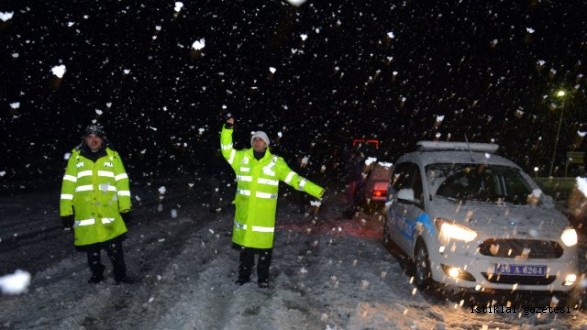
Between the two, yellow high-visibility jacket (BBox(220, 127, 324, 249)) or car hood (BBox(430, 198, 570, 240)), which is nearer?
car hood (BBox(430, 198, 570, 240))

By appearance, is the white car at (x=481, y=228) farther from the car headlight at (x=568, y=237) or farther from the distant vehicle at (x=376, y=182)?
the distant vehicle at (x=376, y=182)

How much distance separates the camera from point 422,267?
5926 mm

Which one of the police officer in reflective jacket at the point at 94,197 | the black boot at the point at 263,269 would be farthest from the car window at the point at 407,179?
the police officer in reflective jacket at the point at 94,197

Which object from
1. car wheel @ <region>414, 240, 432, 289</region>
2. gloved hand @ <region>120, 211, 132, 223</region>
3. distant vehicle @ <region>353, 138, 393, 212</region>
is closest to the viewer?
gloved hand @ <region>120, 211, 132, 223</region>

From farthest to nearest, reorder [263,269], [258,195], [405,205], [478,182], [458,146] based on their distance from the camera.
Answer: [458,146]
[405,205]
[478,182]
[263,269]
[258,195]

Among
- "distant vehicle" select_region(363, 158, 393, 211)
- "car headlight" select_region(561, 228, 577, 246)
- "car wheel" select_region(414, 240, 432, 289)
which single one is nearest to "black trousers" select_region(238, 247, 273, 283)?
"car wheel" select_region(414, 240, 432, 289)

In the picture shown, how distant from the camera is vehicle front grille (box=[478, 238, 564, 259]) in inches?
201

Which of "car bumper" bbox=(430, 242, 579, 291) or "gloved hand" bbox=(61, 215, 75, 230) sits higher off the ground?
"gloved hand" bbox=(61, 215, 75, 230)

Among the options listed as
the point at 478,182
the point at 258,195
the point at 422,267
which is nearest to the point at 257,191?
the point at 258,195

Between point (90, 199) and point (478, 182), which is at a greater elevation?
point (478, 182)

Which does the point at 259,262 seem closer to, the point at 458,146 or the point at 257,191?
the point at 257,191

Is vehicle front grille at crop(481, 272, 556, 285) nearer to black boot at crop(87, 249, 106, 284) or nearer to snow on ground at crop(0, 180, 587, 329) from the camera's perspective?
snow on ground at crop(0, 180, 587, 329)

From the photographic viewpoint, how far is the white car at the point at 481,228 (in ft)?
16.8

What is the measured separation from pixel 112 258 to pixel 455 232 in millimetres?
4237
